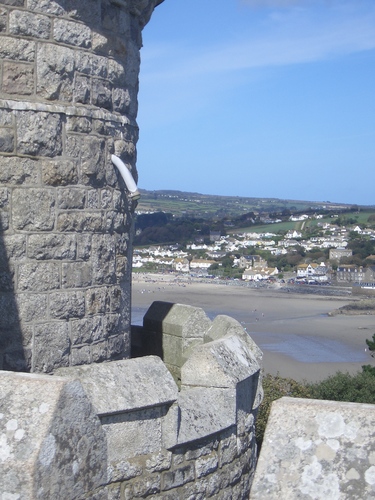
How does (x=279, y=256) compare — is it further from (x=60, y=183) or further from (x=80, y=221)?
(x=60, y=183)

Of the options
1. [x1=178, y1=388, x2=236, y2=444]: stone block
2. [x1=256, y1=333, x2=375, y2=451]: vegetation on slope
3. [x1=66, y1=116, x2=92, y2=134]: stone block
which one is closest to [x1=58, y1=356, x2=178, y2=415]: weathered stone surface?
[x1=178, y1=388, x2=236, y2=444]: stone block

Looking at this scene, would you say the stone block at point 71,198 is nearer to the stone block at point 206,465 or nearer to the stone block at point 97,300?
the stone block at point 97,300

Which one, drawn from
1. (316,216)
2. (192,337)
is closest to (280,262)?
(316,216)

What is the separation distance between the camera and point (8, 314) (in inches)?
207

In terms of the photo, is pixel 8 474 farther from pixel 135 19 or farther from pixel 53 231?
pixel 135 19

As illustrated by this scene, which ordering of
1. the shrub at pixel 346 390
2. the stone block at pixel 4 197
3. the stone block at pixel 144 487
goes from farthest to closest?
the shrub at pixel 346 390 → the stone block at pixel 4 197 → the stone block at pixel 144 487

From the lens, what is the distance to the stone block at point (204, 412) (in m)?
4.50

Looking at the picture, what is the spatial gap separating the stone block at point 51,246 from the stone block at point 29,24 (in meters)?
1.36

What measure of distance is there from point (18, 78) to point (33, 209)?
0.88m

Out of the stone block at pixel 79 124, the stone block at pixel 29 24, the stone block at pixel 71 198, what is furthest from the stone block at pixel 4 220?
the stone block at pixel 29 24

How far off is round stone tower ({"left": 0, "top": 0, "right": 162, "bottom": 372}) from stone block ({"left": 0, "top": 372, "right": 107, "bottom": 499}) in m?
1.98

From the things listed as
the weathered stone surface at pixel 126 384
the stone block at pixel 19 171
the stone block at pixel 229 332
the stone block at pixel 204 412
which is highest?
the stone block at pixel 19 171

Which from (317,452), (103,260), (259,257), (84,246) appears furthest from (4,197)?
(259,257)

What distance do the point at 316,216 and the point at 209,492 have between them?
15903 cm
